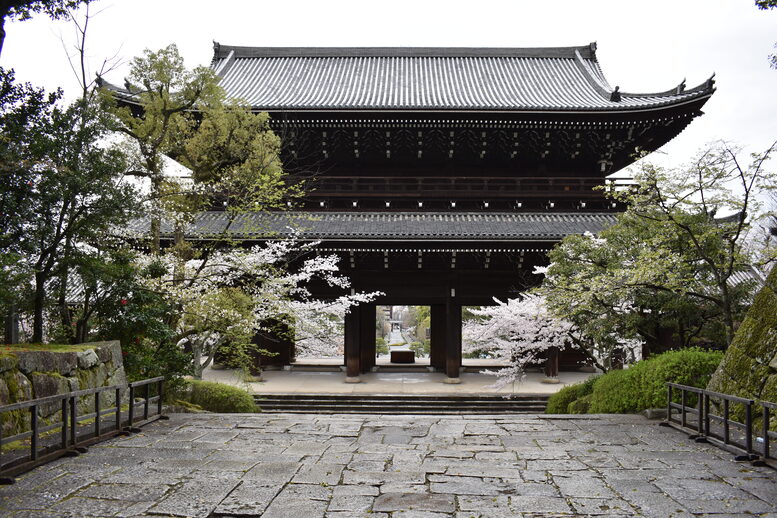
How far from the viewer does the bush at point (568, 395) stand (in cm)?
1194

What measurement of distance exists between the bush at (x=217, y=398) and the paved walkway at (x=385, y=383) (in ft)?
7.65

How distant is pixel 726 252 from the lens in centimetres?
880

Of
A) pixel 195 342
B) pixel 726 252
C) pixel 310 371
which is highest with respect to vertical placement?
pixel 726 252

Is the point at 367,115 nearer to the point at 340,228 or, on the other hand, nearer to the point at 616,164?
the point at 340,228


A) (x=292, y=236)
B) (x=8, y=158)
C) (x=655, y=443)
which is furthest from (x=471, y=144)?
(x=8, y=158)

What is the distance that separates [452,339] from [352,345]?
3.06 metres

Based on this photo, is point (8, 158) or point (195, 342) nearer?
point (8, 158)

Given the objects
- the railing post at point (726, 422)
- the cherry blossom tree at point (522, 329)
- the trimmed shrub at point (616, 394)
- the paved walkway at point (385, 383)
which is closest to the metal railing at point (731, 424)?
the railing post at point (726, 422)

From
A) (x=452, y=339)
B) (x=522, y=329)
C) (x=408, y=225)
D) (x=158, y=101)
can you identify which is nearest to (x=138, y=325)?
(x=158, y=101)

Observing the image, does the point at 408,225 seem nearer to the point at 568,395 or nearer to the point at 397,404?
the point at 397,404

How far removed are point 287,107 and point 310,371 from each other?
8.90 metres

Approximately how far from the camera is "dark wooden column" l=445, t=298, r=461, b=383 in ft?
52.3

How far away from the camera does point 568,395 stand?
40.5 ft

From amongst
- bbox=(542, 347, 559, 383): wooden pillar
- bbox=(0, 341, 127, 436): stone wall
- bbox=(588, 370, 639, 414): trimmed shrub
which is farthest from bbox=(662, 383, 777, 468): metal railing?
bbox=(0, 341, 127, 436): stone wall
